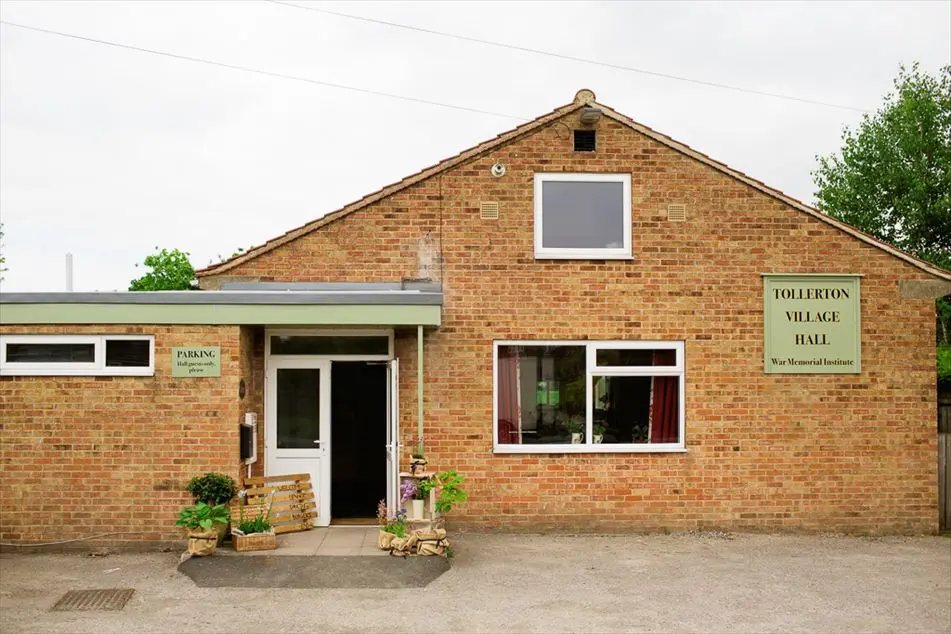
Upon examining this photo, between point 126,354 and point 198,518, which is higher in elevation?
point 126,354

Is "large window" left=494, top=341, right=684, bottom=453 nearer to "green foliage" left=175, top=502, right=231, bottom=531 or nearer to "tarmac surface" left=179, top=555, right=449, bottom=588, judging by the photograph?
"tarmac surface" left=179, top=555, right=449, bottom=588

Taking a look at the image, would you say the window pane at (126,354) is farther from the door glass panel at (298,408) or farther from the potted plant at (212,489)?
the door glass panel at (298,408)

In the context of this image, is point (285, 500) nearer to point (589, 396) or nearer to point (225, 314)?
point (225, 314)

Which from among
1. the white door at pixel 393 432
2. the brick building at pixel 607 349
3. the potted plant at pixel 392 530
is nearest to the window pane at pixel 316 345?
the brick building at pixel 607 349

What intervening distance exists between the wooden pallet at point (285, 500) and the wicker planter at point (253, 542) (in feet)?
1.57

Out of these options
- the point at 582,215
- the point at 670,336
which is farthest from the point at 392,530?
the point at 582,215

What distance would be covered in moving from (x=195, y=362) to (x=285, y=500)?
201cm

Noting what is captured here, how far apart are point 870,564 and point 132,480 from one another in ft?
27.3

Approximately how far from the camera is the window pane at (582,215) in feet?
41.0

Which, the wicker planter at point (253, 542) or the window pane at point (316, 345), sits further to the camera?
the window pane at point (316, 345)

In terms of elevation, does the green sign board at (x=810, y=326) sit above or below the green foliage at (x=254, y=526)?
above

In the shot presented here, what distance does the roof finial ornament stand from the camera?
12344 millimetres

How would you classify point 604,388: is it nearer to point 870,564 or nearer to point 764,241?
point 764,241

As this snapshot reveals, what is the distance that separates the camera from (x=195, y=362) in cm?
1092
